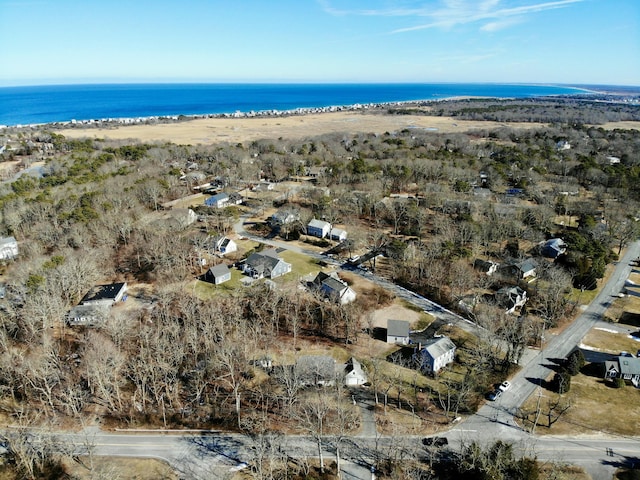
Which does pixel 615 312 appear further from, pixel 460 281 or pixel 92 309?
pixel 92 309

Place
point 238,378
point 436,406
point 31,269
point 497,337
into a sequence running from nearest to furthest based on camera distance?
point 436,406, point 238,378, point 497,337, point 31,269

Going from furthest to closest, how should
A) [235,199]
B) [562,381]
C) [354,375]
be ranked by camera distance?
[235,199]
[354,375]
[562,381]

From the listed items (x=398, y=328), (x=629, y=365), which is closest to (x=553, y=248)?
(x=629, y=365)

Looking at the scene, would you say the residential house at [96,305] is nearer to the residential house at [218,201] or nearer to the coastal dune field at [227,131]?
the residential house at [218,201]

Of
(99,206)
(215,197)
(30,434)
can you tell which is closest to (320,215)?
(215,197)

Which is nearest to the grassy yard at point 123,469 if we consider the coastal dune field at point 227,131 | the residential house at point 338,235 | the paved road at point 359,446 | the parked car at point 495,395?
the paved road at point 359,446

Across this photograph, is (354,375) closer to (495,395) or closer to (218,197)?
(495,395)

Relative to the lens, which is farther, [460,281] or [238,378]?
[460,281]

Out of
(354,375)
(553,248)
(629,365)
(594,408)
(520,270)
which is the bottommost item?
(594,408)
